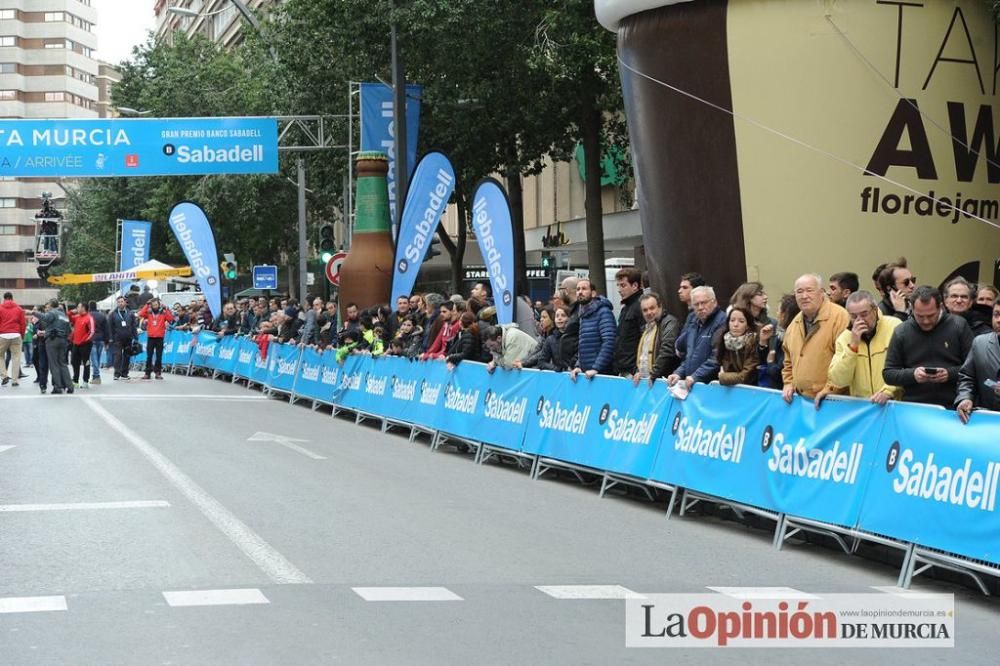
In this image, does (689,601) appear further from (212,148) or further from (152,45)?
(152,45)

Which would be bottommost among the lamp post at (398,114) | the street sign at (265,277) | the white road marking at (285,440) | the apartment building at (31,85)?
the white road marking at (285,440)

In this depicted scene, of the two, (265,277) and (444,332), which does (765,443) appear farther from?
(265,277)

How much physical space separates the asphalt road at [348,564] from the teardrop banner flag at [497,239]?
10.9 feet

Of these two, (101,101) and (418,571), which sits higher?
(101,101)

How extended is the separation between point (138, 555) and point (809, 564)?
4.30 m

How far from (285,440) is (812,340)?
820 centimetres

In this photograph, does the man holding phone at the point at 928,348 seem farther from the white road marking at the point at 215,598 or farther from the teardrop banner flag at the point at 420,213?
the teardrop banner flag at the point at 420,213

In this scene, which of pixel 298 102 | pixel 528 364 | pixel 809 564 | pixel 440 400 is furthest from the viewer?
pixel 298 102

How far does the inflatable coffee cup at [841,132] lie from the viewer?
52.1 feet

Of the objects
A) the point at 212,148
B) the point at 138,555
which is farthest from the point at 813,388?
the point at 212,148

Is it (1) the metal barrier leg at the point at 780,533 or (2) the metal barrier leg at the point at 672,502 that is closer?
(1) the metal barrier leg at the point at 780,533

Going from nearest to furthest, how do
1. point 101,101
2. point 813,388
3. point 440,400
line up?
1. point 813,388
2. point 440,400
3. point 101,101

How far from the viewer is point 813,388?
1048cm

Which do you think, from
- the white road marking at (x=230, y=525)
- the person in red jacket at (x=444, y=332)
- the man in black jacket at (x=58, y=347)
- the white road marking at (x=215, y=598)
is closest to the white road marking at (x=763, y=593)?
A: the white road marking at (x=230, y=525)
